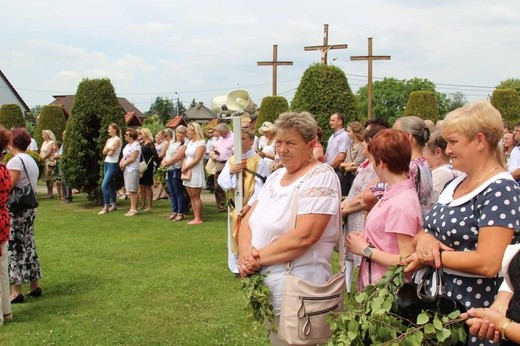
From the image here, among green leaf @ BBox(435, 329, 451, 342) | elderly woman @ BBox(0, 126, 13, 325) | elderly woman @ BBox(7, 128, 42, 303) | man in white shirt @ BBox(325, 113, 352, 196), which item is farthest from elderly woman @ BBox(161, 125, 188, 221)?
green leaf @ BBox(435, 329, 451, 342)

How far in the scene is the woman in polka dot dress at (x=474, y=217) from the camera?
114 inches

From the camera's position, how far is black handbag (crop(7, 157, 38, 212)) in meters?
7.11

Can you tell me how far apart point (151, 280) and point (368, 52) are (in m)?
26.0

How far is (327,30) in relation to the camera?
32.3 m

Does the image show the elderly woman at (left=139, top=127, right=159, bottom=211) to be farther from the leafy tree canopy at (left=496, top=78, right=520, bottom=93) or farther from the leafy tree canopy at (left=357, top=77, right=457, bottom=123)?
the leafy tree canopy at (left=357, top=77, right=457, bottom=123)

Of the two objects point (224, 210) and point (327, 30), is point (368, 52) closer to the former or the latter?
point (327, 30)

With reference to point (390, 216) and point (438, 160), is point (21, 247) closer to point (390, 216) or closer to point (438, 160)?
point (438, 160)

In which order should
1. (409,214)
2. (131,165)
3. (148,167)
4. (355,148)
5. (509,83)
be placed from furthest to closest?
(509,83)
(148,167)
(131,165)
(355,148)
(409,214)

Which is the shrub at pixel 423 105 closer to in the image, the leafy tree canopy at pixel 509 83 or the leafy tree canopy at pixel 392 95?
the leafy tree canopy at pixel 509 83

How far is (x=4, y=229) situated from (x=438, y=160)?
14.4ft

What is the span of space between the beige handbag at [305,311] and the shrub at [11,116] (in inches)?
946

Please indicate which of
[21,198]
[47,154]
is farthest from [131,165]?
[21,198]

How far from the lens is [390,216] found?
11.8 ft

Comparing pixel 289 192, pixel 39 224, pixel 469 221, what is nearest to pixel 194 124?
pixel 39 224
